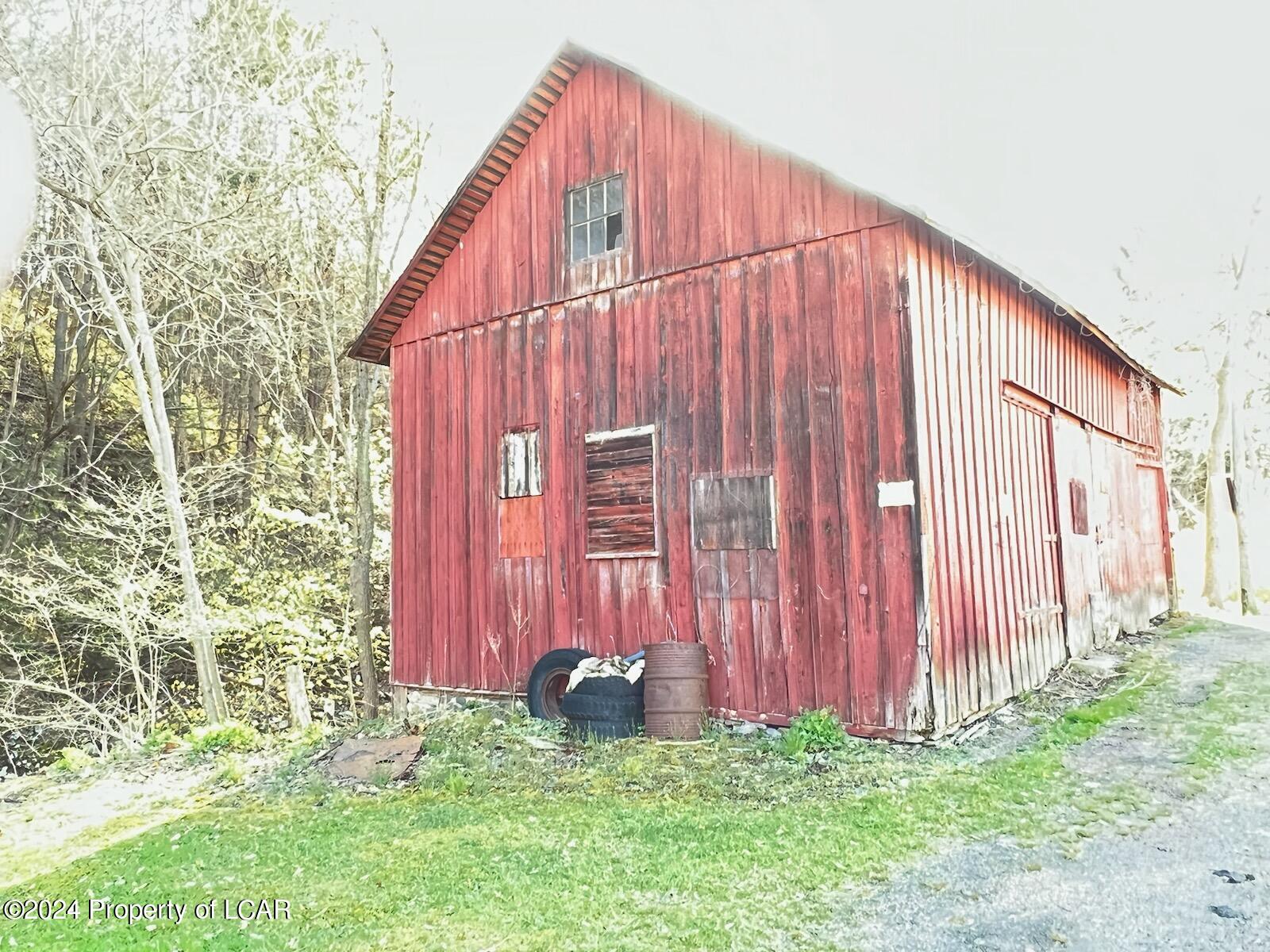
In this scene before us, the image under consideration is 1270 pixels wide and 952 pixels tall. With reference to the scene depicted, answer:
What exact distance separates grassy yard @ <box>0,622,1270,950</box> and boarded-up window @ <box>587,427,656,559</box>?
198cm

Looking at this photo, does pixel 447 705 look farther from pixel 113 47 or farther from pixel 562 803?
pixel 113 47

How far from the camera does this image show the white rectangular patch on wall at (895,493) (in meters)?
6.98

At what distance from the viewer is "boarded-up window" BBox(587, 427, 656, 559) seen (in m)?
8.55

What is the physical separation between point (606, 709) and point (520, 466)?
299cm

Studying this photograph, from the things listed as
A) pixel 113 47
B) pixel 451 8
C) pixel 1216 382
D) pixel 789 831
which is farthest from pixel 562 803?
pixel 1216 382

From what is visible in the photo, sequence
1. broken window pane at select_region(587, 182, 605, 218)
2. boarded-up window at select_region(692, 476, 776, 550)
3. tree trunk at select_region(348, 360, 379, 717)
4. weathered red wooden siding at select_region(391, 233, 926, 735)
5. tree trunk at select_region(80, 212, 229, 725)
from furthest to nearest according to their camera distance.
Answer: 1. tree trunk at select_region(348, 360, 379, 717)
2. tree trunk at select_region(80, 212, 229, 725)
3. broken window pane at select_region(587, 182, 605, 218)
4. boarded-up window at select_region(692, 476, 776, 550)
5. weathered red wooden siding at select_region(391, 233, 926, 735)

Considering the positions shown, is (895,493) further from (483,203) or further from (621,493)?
(483,203)

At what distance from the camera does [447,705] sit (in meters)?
10.1

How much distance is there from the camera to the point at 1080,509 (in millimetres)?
10914

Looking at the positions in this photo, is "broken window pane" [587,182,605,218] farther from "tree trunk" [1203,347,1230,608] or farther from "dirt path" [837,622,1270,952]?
"tree trunk" [1203,347,1230,608]

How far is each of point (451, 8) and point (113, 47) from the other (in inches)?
203

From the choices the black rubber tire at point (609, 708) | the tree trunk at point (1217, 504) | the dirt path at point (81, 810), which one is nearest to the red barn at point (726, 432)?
the black rubber tire at point (609, 708)

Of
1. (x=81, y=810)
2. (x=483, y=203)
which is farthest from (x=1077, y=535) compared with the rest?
(x=81, y=810)

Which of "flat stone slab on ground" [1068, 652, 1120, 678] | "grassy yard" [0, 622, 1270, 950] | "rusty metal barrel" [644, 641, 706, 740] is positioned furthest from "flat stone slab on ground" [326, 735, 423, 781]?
"flat stone slab on ground" [1068, 652, 1120, 678]
